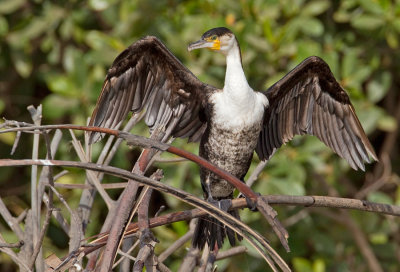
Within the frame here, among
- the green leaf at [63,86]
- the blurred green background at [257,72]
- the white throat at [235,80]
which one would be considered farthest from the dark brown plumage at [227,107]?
the green leaf at [63,86]

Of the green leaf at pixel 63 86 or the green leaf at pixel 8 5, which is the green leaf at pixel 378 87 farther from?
the green leaf at pixel 8 5

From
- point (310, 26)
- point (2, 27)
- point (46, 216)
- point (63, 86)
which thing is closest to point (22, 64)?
point (2, 27)

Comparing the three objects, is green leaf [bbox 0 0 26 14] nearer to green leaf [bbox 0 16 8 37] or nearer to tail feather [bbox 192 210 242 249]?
green leaf [bbox 0 16 8 37]

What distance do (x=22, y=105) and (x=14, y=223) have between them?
2.76 metres

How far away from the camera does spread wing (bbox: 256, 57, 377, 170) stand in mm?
2629

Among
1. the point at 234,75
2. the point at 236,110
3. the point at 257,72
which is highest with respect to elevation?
the point at 234,75

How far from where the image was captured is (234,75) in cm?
247

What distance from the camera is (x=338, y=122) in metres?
2.66

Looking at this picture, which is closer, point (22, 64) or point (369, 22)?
point (369, 22)

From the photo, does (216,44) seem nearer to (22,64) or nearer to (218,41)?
(218,41)

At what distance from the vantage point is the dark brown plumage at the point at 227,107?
2.45 metres

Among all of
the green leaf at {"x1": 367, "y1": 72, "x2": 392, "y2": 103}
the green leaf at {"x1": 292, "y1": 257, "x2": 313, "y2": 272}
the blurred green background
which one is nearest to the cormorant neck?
the blurred green background

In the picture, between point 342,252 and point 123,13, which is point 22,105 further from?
point 342,252

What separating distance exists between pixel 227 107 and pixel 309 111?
1.37ft
